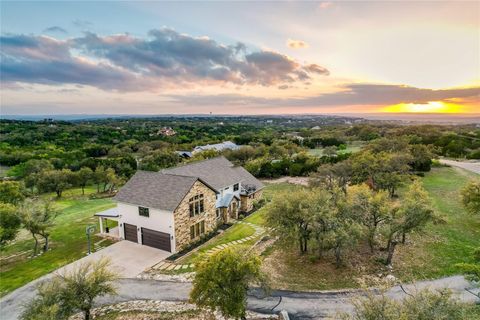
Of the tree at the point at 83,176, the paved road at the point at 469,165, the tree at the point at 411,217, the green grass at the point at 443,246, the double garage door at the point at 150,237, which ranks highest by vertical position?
the tree at the point at 411,217

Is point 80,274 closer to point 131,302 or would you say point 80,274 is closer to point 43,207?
point 131,302

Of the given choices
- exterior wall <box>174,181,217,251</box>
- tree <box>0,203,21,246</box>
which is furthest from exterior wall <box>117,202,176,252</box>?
tree <box>0,203,21,246</box>

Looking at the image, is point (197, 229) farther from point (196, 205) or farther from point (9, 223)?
point (9, 223)

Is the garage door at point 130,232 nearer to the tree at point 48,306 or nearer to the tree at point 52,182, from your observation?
the tree at point 48,306

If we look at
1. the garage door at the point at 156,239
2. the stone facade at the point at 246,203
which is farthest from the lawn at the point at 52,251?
the stone facade at the point at 246,203

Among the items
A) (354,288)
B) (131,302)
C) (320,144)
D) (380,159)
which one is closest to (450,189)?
(380,159)

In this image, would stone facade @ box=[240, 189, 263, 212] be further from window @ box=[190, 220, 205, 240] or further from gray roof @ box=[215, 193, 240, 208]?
window @ box=[190, 220, 205, 240]
